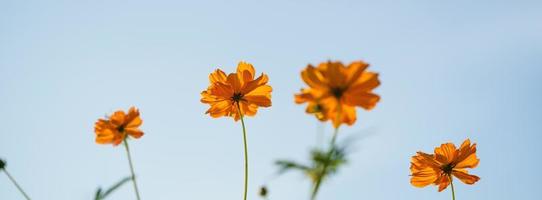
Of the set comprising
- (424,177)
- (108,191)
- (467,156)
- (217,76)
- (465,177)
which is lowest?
(108,191)

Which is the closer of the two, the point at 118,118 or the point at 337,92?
the point at 337,92

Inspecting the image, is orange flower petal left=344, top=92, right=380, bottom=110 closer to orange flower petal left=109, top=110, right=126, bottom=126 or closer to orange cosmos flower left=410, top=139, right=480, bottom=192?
orange cosmos flower left=410, top=139, right=480, bottom=192

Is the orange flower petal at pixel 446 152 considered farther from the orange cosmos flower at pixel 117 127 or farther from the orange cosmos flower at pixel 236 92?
the orange cosmos flower at pixel 117 127

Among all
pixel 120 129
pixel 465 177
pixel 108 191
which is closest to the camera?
pixel 108 191

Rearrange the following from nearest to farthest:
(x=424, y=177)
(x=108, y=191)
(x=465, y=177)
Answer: (x=108, y=191) → (x=424, y=177) → (x=465, y=177)

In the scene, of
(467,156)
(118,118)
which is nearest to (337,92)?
(467,156)

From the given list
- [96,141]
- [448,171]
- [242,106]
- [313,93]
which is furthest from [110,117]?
[448,171]

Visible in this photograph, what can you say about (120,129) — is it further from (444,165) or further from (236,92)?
(444,165)
